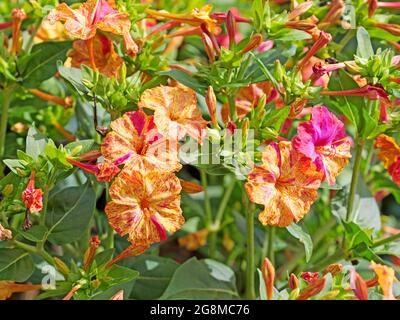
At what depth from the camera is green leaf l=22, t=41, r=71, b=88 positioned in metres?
1.60

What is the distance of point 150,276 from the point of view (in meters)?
1.65

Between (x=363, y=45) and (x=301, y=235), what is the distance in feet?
1.23

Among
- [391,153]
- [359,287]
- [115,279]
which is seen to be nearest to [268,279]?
[359,287]

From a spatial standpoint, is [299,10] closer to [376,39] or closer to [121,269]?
[376,39]

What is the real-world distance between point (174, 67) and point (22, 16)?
1.03ft

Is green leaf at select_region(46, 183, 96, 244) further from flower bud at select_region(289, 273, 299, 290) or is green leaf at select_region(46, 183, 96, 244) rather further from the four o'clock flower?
flower bud at select_region(289, 273, 299, 290)

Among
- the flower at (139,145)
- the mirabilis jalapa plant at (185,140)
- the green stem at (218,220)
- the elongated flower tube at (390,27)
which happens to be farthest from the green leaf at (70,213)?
the elongated flower tube at (390,27)

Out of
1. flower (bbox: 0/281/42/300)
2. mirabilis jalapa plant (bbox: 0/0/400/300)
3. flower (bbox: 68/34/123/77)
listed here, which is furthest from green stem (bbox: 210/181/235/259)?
flower (bbox: 0/281/42/300)

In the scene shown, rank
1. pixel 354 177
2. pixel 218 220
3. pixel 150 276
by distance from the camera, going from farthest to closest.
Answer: pixel 218 220, pixel 150 276, pixel 354 177

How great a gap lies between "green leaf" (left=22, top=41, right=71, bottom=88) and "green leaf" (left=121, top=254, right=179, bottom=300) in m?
0.42

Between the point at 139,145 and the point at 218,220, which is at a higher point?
the point at 139,145

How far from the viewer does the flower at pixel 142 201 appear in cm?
129

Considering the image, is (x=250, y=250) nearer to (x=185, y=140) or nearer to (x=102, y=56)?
(x=185, y=140)

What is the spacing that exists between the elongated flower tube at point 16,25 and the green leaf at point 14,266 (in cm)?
41
